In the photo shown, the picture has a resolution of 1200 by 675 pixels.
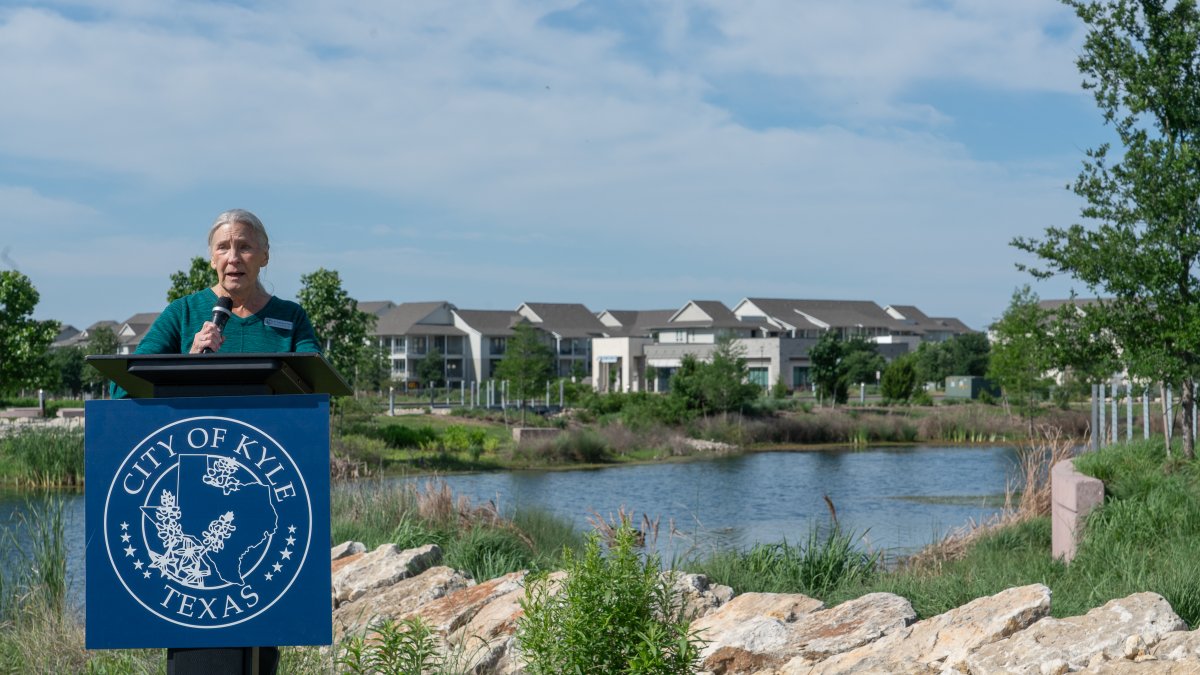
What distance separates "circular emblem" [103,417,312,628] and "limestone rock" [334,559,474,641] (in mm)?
3563

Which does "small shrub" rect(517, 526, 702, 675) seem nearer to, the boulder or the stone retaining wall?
the boulder

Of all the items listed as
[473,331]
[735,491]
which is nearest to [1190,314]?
[735,491]

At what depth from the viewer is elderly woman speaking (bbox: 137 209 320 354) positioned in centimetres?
342

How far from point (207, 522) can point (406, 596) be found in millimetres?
4194

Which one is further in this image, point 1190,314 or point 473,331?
point 473,331

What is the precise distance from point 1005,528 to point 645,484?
1600 centimetres

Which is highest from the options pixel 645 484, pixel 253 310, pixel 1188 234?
pixel 1188 234

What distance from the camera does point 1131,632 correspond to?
4359mm

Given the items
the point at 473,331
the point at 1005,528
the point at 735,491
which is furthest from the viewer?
the point at 473,331

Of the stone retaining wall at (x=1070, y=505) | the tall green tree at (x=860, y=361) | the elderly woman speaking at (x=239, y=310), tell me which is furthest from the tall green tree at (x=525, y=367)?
the elderly woman speaking at (x=239, y=310)

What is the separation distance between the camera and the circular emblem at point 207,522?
2.87 metres

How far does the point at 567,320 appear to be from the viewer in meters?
88.9

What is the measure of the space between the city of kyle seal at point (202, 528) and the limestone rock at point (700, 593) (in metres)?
3.15

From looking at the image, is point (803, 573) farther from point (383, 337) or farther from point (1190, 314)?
point (383, 337)
